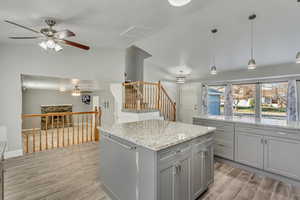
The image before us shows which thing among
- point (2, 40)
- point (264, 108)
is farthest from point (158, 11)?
point (264, 108)

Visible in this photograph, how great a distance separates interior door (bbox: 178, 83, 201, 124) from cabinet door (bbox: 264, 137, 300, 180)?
3.72m

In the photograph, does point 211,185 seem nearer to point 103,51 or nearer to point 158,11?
point 158,11

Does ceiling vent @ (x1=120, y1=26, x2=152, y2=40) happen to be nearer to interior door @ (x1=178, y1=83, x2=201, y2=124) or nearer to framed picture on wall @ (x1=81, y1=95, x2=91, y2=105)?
interior door @ (x1=178, y1=83, x2=201, y2=124)

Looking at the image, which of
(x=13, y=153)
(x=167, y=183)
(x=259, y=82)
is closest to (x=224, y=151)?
(x=167, y=183)

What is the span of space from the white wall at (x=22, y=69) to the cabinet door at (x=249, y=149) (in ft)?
14.8

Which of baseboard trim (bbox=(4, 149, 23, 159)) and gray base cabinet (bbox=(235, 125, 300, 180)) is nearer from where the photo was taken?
gray base cabinet (bbox=(235, 125, 300, 180))

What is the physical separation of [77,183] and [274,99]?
5.76 meters

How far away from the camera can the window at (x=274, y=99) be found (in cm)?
436

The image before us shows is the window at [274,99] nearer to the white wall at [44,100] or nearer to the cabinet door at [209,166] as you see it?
the cabinet door at [209,166]

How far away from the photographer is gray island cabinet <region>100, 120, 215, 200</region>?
1.42 metres

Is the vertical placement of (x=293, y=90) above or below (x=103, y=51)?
below

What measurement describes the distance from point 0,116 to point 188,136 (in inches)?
171

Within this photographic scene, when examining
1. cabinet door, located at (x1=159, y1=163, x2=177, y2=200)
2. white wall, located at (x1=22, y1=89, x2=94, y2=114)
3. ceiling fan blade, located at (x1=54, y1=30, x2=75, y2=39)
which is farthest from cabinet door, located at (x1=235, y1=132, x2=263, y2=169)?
white wall, located at (x1=22, y1=89, x2=94, y2=114)

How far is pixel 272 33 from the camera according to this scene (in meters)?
3.18
